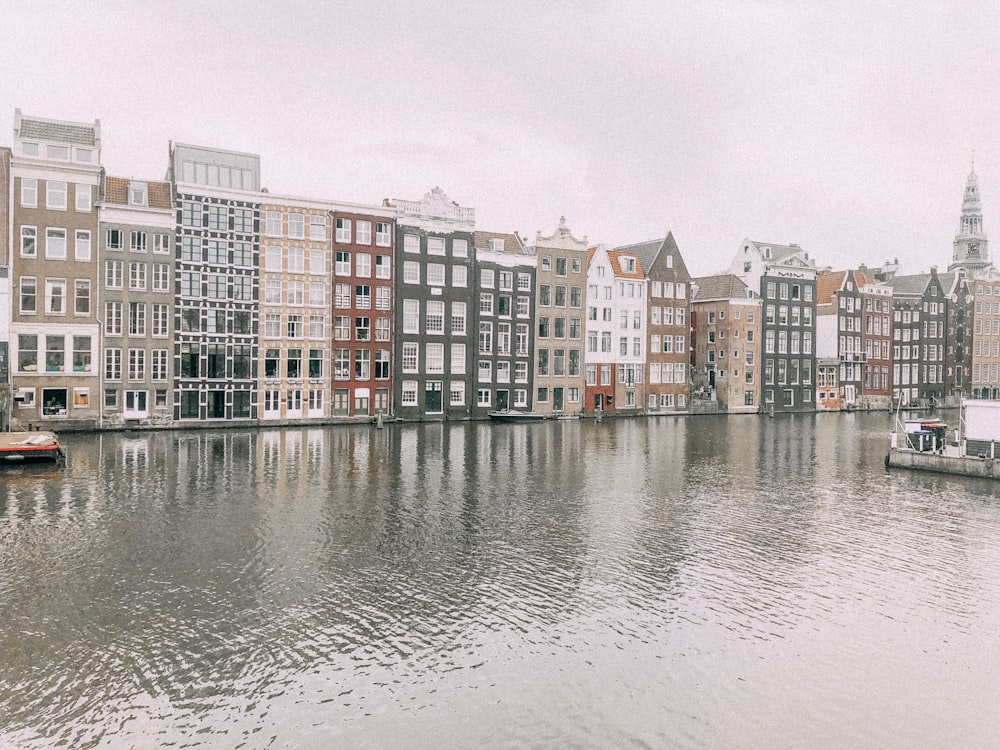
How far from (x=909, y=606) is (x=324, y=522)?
21.7 metres

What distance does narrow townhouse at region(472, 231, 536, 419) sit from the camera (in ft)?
283

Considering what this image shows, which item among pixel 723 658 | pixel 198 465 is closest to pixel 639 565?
pixel 723 658

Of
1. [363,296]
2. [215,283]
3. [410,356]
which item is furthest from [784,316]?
[215,283]

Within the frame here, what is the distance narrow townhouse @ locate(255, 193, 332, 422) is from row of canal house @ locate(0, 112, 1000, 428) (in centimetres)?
Answer: 19

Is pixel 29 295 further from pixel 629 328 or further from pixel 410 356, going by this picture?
pixel 629 328

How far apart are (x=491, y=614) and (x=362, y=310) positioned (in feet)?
200

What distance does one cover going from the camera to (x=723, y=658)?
18406 millimetres

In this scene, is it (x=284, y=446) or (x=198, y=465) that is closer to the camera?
(x=198, y=465)

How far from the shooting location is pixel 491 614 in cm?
2112

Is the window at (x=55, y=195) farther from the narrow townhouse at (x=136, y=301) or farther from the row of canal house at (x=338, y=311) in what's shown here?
the narrow townhouse at (x=136, y=301)

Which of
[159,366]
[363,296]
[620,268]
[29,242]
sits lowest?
[159,366]

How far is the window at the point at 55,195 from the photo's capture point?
64.8 metres

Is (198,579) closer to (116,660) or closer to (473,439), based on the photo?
(116,660)

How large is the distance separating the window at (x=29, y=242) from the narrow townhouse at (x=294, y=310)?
19.0 metres
